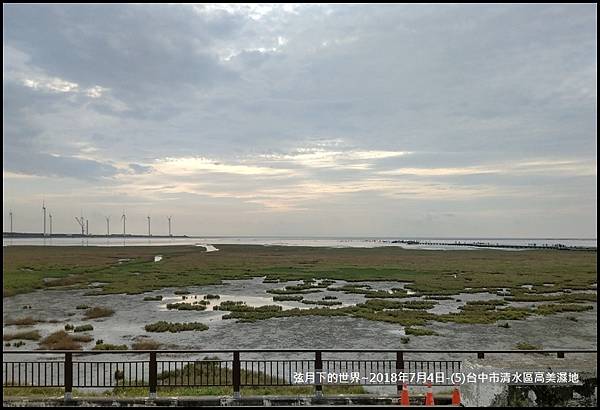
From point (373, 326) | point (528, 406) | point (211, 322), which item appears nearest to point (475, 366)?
point (528, 406)

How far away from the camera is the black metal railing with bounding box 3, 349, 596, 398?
11547 millimetres

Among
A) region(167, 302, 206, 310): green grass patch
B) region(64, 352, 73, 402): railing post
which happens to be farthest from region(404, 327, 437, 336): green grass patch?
region(64, 352, 73, 402): railing post

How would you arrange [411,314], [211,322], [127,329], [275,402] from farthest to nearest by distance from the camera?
1. [411,314]
2. [211,322]
3. [127,329]
4. [275,402]

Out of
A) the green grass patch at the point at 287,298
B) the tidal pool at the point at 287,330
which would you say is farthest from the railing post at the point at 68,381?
the green grass patch at the point at 287,298

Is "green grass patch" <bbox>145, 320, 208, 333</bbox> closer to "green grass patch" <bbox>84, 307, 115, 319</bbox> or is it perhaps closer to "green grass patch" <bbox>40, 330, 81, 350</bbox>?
"green grass patch" <bbox>40, 330, 81, 350</bbox>

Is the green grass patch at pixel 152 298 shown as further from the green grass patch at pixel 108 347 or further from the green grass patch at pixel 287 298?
the green grass patch at pixel 108 347

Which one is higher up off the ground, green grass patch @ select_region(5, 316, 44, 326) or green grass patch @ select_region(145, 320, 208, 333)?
green grass patch @ select_region(145, 320, 208, 333)

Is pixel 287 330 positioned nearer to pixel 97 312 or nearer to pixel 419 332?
pixel 419 332

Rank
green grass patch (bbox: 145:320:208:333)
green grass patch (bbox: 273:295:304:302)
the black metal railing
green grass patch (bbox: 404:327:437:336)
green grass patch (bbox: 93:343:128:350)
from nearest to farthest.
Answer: the black metal railing
green grass patch (bbox: 93:343:128:350)
green grass patch (bbox: 404:327:437:336)
green grass patch (bbox: 145:320:208:333)
green grass patch (bbox: 273:295:304:302)

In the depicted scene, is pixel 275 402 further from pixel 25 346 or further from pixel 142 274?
pixel 142 274

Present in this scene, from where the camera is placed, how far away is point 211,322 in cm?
2811

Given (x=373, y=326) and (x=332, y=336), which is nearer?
(x=332, y=336)

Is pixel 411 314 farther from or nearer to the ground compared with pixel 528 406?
nearer to the ground

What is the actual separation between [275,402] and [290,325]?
639 inches
